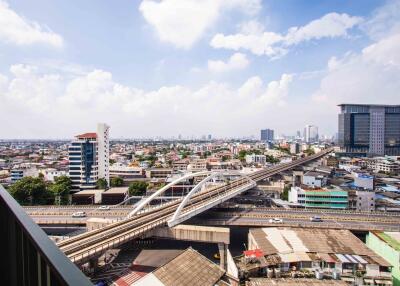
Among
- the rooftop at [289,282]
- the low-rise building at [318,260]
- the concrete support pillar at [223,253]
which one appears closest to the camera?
the rooftop at [289,282]

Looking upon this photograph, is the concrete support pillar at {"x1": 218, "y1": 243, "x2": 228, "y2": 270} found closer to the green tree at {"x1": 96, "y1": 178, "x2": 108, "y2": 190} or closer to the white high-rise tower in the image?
the green tree at {"x1": 96, "y1": 178, "x2": 108, "y2": 190}

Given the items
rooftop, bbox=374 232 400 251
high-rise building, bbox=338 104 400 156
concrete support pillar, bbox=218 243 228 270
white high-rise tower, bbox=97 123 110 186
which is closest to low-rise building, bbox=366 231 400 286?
rooftop, bbox=374 232 400 251

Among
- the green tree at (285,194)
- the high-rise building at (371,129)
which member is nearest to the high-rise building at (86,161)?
the green tree at (285,194)

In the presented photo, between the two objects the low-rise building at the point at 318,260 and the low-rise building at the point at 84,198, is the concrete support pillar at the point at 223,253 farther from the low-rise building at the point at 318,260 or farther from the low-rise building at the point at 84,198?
the low-rise building at the point at 84,198

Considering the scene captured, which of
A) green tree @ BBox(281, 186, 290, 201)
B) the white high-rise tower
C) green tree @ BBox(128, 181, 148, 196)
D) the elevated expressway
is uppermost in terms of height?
the white high-rise tower

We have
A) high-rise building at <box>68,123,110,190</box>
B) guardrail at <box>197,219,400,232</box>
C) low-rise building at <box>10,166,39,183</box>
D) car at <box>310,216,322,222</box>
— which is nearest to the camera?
guardrail at <box>197,219,400,232</box>

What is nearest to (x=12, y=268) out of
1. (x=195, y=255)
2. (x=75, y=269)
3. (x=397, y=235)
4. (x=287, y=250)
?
(x=75, y=269)

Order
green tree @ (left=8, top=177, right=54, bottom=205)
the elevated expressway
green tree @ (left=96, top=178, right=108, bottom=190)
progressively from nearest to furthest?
the elevated expressway, green tree @ (left=8, top=177, right=54, bottom=205), green tree @ (left=96, top=178, right=108, bottom=190)

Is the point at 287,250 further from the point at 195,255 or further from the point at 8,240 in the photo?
the point at 8,240
